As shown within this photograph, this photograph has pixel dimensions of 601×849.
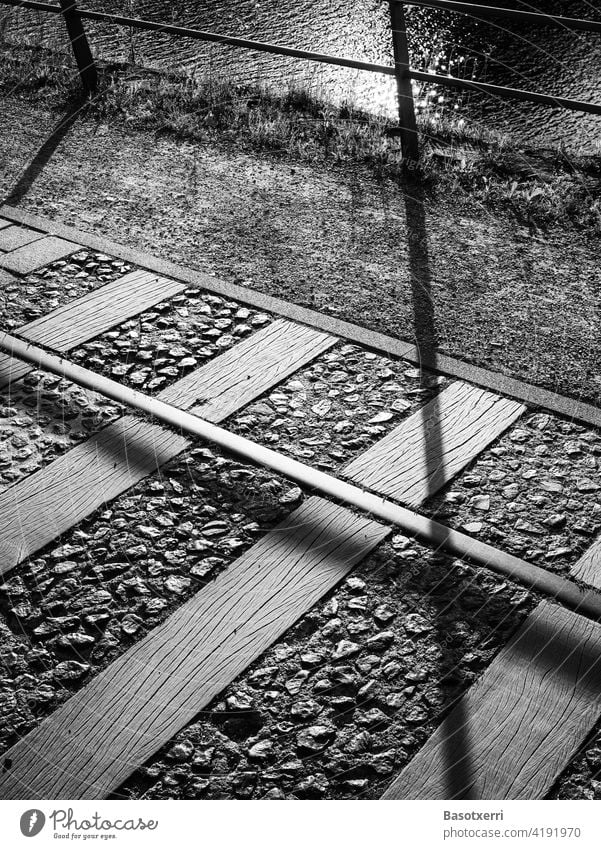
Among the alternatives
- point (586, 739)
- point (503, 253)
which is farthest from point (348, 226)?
point (586, 739)

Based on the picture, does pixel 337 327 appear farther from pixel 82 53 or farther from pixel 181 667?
pixel 82 53

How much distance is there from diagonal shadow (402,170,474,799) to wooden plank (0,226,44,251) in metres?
1.62

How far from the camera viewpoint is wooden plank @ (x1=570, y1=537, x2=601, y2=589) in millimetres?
2074

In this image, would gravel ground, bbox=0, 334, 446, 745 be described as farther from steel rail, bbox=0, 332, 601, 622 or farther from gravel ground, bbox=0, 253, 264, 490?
gravel ground, bbox=0, 253, 264, 490

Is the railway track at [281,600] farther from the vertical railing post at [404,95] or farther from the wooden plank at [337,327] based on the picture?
the vertical railing post at [404,95]

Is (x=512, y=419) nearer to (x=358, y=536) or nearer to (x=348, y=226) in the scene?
(x=358, y=536)

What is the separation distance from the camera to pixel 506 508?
2279 millimetres

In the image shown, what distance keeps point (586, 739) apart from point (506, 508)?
67cm

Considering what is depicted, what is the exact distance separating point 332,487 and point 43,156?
9.86 ft

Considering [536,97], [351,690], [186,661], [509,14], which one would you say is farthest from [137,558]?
[509,14]

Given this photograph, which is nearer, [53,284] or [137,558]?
[137,558]

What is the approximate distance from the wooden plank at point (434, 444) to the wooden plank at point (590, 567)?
0.42 meters

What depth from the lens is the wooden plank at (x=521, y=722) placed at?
1.70m

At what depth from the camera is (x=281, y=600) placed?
2.06 meters
